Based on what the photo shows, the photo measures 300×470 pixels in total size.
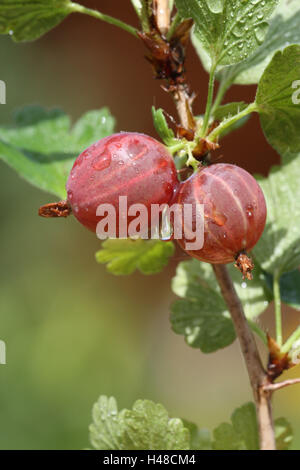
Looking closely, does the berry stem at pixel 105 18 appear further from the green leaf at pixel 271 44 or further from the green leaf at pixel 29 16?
the green leaf at pixel 271 44

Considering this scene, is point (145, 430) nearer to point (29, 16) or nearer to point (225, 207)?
point (225, 207)

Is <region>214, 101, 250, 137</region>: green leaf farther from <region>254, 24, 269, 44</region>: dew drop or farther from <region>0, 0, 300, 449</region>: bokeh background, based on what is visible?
<region>0, 0, 300, 449</region>: bokeh background

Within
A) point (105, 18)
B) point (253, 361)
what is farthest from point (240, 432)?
point (105, 18)

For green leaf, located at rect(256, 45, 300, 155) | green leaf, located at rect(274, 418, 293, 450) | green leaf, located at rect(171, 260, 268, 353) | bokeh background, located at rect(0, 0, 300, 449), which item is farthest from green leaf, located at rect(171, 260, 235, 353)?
bokeh background, located at rect(0, 0, 300, 449)

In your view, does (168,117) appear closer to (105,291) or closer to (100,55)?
(105,291)

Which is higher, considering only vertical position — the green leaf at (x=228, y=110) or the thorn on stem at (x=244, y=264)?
the green leaf at (x=228, y=110)

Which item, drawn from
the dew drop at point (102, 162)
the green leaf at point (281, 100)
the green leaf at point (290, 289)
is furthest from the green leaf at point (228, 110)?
the green leaf at point (290, 289)
